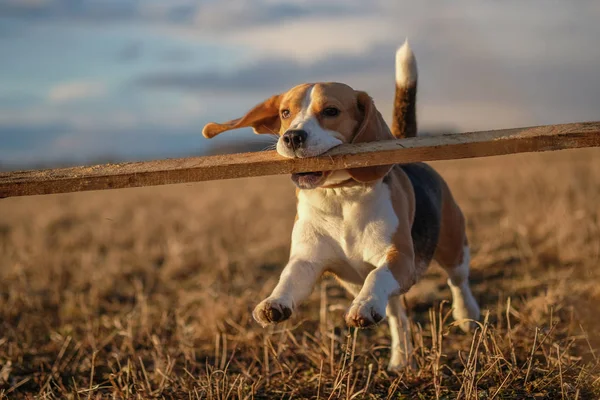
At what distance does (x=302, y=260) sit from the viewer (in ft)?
13.7

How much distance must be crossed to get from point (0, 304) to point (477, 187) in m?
8.64

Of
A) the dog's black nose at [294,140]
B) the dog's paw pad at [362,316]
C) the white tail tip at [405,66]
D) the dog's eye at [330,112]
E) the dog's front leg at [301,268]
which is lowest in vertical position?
the dog's paw pad at [362,316]

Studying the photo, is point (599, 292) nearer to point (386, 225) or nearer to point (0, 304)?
point (386, 225)

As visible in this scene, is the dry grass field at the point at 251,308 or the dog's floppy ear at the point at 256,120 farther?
the dog's floppy ear at the point at 256,120

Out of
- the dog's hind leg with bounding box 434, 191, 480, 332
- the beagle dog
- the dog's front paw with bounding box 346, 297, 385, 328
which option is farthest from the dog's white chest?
the dog's hind leg with bounding box 434, 191, 480, 332

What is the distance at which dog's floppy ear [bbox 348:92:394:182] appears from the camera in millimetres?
4051

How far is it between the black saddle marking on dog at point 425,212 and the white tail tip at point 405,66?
2.01 feet

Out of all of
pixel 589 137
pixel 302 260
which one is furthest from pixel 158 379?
pixel 589 137

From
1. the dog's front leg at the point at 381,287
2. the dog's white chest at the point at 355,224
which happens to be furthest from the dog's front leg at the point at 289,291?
the dog's front leg at the point at 381,287

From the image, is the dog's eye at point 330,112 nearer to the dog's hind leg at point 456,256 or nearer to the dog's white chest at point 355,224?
the dog's white chest at point 355,224

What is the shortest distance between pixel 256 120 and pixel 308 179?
751mm

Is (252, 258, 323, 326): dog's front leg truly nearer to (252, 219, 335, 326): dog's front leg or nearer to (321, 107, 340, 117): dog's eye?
(252, 219, 335, 326): dog's front leg

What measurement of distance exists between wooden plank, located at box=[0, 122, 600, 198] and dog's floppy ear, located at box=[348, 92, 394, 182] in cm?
23

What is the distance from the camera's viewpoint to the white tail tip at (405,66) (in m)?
5.22
